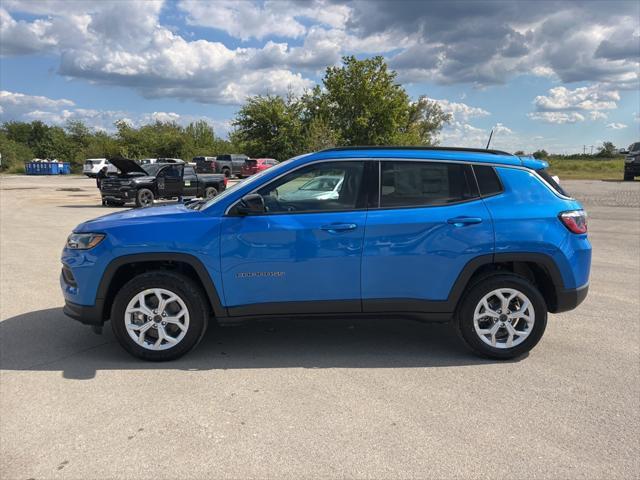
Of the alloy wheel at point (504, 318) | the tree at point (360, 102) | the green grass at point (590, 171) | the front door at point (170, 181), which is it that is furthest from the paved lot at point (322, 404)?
the tree at point (360, 102)

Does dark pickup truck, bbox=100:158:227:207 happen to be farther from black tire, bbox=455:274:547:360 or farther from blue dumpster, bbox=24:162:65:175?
blue dumpster, bbox=24:162:65:175

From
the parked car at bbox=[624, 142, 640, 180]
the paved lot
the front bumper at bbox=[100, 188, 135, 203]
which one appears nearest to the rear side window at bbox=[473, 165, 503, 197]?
the paved lot

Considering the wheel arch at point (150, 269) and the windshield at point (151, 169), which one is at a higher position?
the windshield at point (151, 169)

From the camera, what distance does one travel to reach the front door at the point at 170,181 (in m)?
18.8

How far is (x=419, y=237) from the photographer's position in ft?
13.5

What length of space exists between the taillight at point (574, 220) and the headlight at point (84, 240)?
382 centimetres

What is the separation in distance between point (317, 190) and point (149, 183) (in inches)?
617

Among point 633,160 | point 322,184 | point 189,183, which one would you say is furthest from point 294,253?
point 633,160

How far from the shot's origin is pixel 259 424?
3254mm

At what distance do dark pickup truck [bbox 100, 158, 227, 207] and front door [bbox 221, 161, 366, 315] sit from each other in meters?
14.6

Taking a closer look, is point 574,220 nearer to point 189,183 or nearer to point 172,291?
point 172,291

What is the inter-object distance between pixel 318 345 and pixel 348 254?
1.02 metres

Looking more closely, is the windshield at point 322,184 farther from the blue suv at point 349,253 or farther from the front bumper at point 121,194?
the front bumper at point 121,194

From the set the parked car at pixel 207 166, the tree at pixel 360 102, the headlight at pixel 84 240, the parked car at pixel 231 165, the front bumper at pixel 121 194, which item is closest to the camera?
the headlight at pixel 84 240
